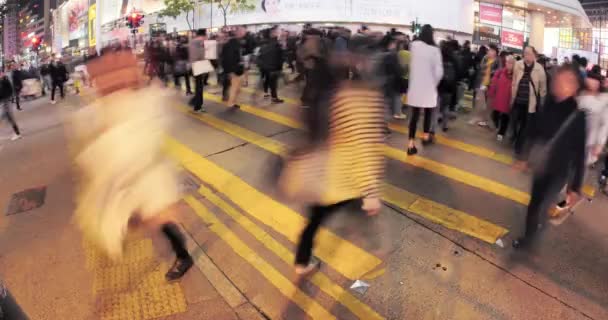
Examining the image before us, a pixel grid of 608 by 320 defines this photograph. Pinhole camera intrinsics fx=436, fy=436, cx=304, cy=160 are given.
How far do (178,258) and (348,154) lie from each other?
5.68 ft

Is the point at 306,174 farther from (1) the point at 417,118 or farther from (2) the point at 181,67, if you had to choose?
(2) the point at 181,67

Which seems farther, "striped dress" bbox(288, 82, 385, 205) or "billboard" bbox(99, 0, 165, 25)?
"billboard" bbox(99, 0, 165, 25)

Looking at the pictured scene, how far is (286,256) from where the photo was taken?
3.84 meters

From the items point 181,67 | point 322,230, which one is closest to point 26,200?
point 322,230

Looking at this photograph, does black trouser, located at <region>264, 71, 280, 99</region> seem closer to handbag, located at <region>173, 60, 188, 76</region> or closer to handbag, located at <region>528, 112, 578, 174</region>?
handbag, located at <region>173, 60, 188, 76</region>

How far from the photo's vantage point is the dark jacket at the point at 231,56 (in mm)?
9016

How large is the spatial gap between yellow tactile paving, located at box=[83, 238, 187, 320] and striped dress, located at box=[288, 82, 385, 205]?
53.5 inches

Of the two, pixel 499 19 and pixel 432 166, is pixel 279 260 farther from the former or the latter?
pixel 499 19

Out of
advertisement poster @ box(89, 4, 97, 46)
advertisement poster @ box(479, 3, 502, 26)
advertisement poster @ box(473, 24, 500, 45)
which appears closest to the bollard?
advertisement poster @ box(473, 24, 500, 45)

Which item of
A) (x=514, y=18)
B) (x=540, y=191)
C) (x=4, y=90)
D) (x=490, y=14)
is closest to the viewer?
(x=540, y=191)

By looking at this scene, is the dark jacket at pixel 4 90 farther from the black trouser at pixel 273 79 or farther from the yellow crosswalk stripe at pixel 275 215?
the black trouser at pixel 273 79

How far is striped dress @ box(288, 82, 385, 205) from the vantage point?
2.83 meters

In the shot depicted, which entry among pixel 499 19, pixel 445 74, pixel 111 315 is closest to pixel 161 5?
pixel 499 19

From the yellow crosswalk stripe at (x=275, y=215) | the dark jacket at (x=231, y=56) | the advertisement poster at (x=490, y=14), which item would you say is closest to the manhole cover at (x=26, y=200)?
the yellow crosswalk stripe at (x=275, y=215)
